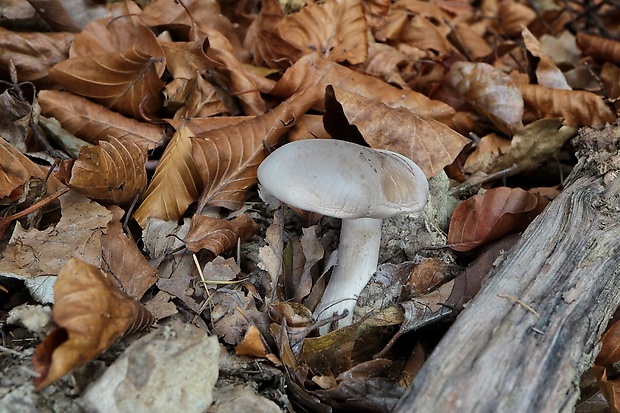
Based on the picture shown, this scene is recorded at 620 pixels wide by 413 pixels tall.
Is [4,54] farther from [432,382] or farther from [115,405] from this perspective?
[432,382]

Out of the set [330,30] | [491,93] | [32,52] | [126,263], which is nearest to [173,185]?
[126,263]

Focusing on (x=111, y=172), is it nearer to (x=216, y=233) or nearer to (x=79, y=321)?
(x=216, y=233)

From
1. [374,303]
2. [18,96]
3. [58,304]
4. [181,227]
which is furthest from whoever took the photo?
[18,96]

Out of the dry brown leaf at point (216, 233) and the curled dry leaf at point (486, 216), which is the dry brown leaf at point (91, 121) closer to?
the dry brown leaf at point (216, 233)

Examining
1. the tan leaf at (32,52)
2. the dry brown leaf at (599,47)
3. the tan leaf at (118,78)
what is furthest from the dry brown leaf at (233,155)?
the dry brown leaf at (599,47)

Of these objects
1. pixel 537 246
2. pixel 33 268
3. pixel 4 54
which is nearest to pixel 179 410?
pixel 33 268

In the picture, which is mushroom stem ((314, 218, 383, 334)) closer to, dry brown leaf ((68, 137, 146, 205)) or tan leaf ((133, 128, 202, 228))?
tan leaf ((133, 128, 202, 228))
